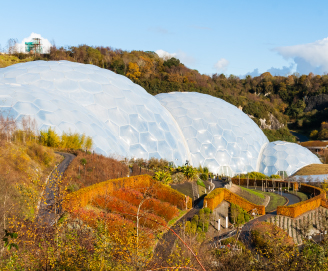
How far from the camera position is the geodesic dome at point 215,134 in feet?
90.1

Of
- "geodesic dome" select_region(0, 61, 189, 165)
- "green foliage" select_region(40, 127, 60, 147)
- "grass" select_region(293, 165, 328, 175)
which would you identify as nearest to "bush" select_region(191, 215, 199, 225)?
"geodesic dome" select_region(0, 61, 189, 165)

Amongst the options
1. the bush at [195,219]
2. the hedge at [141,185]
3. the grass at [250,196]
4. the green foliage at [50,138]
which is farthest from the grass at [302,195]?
the green foliage at [50,138]

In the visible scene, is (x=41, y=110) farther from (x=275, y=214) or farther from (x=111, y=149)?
(x=275, y=214)

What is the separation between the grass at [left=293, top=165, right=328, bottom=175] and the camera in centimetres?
2787

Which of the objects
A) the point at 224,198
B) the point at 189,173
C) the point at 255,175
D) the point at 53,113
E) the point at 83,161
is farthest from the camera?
the point at 255,175

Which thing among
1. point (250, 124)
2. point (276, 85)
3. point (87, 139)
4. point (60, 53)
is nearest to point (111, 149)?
point (87, 139)

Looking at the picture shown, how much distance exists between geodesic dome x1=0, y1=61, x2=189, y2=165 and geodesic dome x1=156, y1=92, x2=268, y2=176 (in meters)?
2.13

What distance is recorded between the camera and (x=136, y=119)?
23.6 m

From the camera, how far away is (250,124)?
3350 cm

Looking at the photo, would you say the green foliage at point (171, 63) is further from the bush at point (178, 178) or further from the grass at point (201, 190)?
the grass at point (201, 190)

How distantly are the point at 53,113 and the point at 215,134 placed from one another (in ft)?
49.5

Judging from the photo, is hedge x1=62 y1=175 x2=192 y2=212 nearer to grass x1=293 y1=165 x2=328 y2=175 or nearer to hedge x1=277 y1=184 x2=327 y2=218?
hedge x1=277 y1=184 x2=327 y2=218

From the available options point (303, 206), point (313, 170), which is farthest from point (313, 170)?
point (303, 206)

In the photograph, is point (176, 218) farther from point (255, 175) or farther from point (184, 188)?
point (255, 175)
